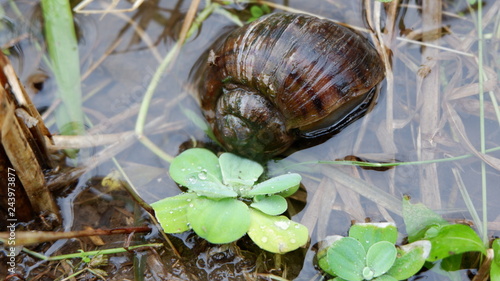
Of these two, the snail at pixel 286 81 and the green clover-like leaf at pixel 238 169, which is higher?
the snail at pixel 286 81

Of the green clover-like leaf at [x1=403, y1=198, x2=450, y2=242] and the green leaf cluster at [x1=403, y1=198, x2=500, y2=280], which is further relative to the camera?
the green clover-like leaf at [x1=403, y1=198, x2=450, y2=242]

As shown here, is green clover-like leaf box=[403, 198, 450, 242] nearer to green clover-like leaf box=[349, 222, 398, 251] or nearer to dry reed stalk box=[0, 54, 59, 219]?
green clover-like leaf box=[349, 222, 398, 251]

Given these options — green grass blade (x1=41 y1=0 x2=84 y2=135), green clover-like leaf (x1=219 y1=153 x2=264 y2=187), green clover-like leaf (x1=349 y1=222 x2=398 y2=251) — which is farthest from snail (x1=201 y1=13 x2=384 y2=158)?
green grass blade (x1=41 y1=0 x2=84 y2=135)

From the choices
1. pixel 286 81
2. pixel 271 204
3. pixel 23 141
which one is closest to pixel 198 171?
pixel 271 204

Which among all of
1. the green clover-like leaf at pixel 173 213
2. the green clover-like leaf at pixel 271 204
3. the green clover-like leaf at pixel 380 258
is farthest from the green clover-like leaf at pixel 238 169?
the green clover-like leaf at pixel 380 258

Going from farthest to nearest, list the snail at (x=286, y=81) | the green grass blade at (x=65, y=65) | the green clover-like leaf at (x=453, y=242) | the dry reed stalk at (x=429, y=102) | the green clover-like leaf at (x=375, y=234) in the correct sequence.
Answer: the green grass blade at (x=65, y=65), the dry reed stalk at (x=429, y=102), the snail at (x=286, y=81), the green clover-like leaf at (x=375, y=234), the green clover-like leaf at (x=453, y=242)

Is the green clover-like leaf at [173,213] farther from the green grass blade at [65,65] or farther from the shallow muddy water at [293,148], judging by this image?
the green grass blade at [65,65]

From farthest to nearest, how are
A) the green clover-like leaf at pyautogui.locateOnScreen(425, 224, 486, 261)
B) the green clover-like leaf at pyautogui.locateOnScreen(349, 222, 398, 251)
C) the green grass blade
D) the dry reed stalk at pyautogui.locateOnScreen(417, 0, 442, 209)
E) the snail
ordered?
the green grass blade
the dry reed stalk at pyautogui.locateOnScreen(417, 0, 442, 209)
the snail
the green clover-like leaf at pyautogui.locateOnScreen(349, 222, 398, 251)
the green clover-like leaf at pyautogui.locateOnScreen(425, 224, 486, 261)

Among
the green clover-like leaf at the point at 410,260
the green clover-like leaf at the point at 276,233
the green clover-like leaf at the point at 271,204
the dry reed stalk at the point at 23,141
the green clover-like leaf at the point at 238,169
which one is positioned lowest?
the green clover-like leaf at the point at 410,260
